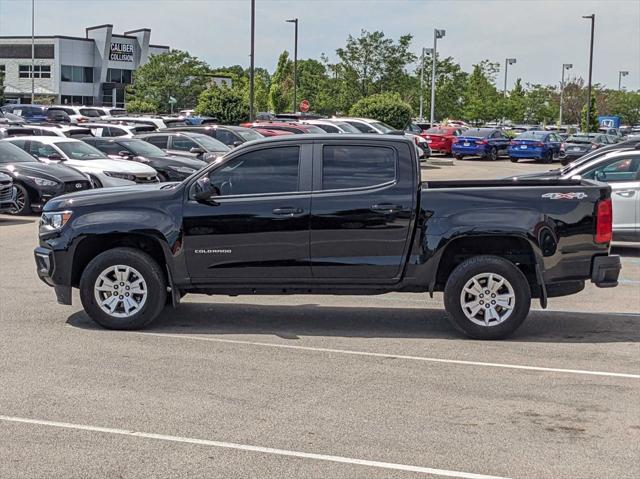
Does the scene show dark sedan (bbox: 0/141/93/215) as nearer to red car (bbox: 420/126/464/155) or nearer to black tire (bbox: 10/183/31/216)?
black tire (bbox: 10/183/31/216)

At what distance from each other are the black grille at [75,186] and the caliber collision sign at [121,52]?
75.0 metres

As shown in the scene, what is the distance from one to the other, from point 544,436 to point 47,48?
3502 inches

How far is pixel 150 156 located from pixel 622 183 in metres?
12.5

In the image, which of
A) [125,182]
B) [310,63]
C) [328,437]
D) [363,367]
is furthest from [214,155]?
[310,63]

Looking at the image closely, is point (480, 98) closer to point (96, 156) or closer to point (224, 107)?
point (224, 107)

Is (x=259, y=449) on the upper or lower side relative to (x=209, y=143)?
lower

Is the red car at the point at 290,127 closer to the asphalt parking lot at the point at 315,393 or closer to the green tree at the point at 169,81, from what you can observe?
the asphalt parking lot at the point at 315,393

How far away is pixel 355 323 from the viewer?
9.59 meters

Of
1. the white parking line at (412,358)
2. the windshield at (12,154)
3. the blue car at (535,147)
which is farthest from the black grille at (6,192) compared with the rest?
the blue car at (535,147)

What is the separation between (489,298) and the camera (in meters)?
8.76

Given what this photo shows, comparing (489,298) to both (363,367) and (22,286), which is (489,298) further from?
(22,286)

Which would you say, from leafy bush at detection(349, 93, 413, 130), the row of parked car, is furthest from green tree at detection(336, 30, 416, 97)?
the row of parked car

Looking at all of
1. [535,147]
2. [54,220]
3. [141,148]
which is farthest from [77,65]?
[54,220]

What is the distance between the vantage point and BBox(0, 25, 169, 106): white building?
289 ft
